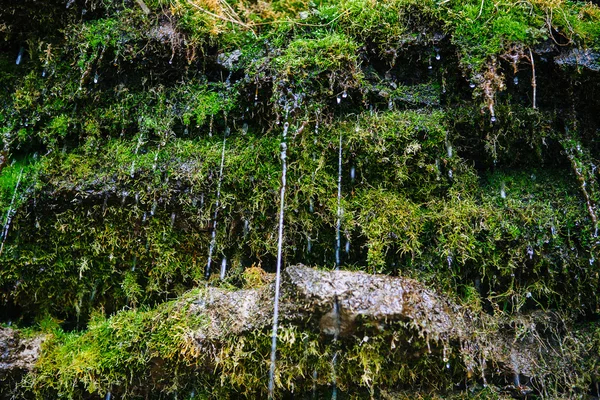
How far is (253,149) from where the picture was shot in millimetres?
3621

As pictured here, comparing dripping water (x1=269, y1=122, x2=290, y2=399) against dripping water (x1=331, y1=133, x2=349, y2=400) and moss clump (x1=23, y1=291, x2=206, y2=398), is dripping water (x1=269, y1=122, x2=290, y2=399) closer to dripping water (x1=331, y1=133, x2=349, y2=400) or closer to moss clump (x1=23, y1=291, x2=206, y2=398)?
dripping water (x1=331, y1=133, x2=349, y2=400)

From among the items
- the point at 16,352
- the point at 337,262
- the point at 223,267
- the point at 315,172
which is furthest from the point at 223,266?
the point at 16,352

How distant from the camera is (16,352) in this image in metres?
3.27

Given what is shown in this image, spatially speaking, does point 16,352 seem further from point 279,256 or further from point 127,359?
point 279,256

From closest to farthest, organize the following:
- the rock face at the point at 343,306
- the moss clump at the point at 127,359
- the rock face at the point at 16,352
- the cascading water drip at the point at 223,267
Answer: the rock face at the point at 343,306
the moss clump at the point at 127,359
the rock face at the point at 16,352
the cascading water drip at the point at 223,267

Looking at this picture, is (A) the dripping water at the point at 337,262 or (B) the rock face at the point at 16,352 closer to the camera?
(A) the dripping water at the point at 337,262

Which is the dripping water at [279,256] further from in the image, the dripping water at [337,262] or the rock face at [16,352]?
the rock face at [16,352]

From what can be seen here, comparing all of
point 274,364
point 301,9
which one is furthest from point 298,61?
point 274,364

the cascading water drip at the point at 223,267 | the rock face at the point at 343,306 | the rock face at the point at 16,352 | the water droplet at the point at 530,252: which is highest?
the water droplet at the point at 530,252

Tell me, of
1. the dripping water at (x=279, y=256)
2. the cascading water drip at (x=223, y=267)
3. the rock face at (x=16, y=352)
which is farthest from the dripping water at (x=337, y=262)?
the rock face at (x=16, y=352)

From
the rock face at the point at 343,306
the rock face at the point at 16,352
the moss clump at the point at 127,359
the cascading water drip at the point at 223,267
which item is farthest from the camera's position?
the cascading water drip at the point at 223,267

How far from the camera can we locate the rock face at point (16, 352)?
320 centimetres

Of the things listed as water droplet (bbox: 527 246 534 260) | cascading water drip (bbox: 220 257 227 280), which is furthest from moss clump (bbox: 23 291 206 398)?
water droplet (bbox: 527 246 534 260)

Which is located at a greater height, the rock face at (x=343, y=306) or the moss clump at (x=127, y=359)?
the rock face at (x=343, y=306)
